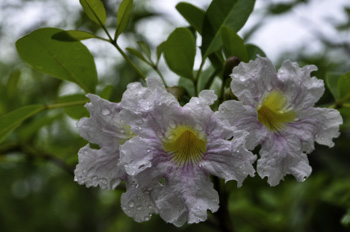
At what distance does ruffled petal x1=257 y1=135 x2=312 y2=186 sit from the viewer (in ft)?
3.21

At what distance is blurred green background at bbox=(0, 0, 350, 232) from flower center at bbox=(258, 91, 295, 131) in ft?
1.15

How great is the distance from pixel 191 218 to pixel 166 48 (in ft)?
1.75

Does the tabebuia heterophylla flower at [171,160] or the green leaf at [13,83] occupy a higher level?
the tabebuia heterophylla flower at [171,160]

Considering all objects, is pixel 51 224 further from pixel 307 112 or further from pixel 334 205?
pixel 307 112

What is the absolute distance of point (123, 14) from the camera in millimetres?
1167

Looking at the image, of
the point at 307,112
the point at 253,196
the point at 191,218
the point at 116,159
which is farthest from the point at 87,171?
the point at 253,196

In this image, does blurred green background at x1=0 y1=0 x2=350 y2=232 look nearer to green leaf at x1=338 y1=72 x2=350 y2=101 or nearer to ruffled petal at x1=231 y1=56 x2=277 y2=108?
green leaf at x1=338 y1=72 x2=350 y2=101

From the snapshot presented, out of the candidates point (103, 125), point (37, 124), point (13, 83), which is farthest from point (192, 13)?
point (13, 83)

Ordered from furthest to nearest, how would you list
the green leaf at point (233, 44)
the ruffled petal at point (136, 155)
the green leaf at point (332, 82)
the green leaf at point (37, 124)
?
the green leaf at point (37, 124)
the green leaf at point (332, 82)
the green leaf at point (233, 44)
the ruffled petal at point (136, 155)

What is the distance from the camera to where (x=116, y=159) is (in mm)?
1048

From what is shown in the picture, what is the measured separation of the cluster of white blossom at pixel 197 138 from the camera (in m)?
0.94

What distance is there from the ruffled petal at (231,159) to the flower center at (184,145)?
4 cm

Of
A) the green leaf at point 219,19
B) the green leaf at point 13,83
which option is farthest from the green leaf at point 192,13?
the green leaf at point 13,83

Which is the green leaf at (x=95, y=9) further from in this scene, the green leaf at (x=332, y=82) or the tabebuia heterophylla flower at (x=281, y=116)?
the green leaf at (x=332, y=82)
